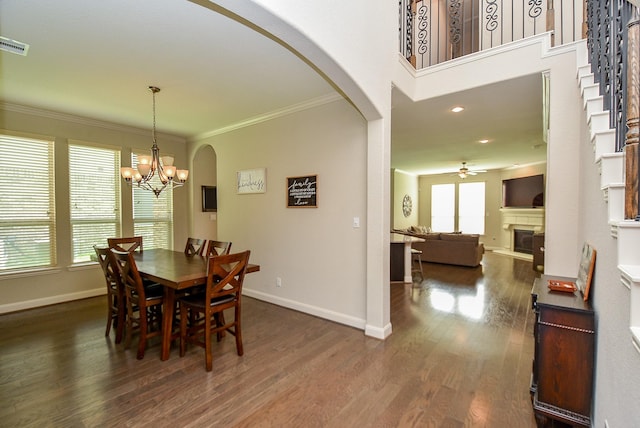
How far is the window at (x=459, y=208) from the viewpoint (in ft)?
32.2

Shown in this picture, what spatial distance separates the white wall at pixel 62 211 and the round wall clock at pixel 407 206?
312 inches

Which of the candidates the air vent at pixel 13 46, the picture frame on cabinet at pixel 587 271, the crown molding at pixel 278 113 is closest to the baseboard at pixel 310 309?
the picture frame on cabinet at pixel 587 271

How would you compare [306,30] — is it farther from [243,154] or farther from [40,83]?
[40,83]

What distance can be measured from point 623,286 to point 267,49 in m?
2.72

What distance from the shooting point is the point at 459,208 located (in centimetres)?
1020

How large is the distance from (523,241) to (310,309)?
7693mm

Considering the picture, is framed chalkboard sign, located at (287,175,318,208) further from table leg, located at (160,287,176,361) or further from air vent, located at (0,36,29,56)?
air vent, located at (0,36,29,56)

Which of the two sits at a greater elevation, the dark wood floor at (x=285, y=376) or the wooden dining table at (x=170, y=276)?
the wooden dining table at (x=170, y=276)

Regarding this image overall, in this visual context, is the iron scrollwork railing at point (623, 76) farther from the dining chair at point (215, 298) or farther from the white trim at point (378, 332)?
the dining chair at point (215, 298)

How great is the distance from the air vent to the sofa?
7083mm

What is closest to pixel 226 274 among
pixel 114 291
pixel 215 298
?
pixel 215 298

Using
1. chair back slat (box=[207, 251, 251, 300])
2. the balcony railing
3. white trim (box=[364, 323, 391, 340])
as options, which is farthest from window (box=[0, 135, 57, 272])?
the balcony railing

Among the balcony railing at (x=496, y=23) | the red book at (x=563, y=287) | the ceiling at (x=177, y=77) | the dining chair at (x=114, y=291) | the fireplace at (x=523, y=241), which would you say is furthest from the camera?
the fireplace at (x=523, y=241)

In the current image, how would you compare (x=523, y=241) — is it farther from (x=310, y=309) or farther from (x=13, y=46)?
(x=13, y=46)
